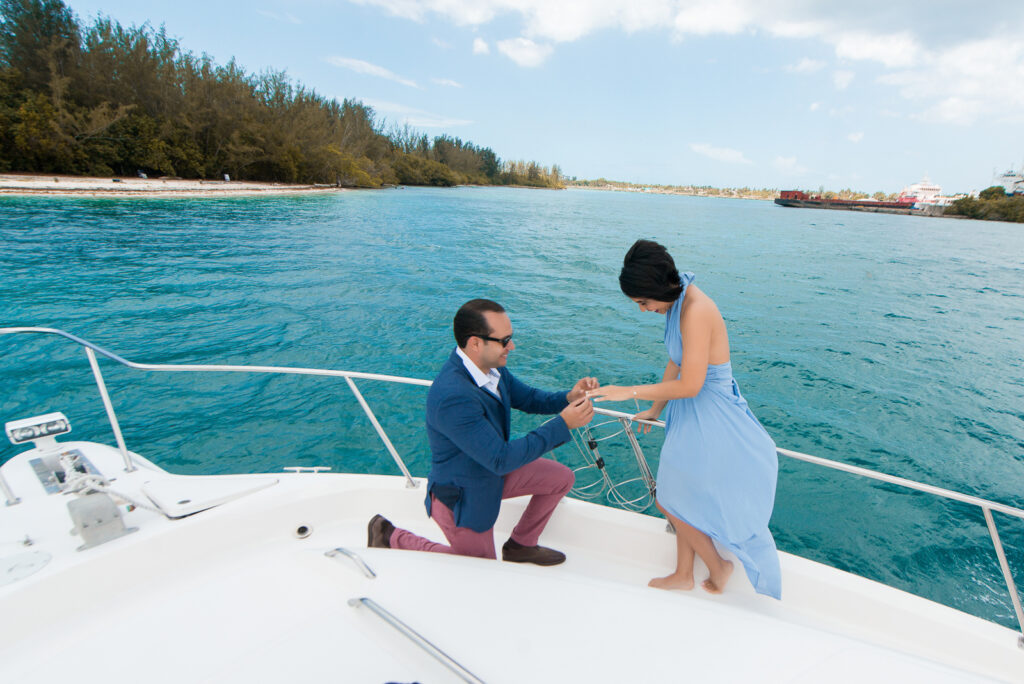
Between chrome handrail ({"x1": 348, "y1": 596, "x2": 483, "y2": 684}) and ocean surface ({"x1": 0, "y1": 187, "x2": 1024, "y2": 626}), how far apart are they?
3120 millimetres

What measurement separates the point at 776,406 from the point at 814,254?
19442mm

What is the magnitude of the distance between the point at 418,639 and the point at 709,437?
116cm

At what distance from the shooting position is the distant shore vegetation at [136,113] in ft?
93.9

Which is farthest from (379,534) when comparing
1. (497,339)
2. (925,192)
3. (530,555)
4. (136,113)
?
(925,192)

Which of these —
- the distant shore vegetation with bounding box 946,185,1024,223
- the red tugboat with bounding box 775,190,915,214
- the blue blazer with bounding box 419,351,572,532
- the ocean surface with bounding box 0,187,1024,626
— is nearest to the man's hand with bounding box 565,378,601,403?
the blue blazer with bounding box 419,351,572,532

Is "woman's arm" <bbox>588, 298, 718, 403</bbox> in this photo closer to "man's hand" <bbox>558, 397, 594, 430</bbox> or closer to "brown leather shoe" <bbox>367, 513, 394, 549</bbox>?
"man's hand" <bbox>558, 397, 594, 430</bbox>

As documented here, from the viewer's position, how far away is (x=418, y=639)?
123cm

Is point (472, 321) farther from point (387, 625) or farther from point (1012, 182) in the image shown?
point (1012, 182)

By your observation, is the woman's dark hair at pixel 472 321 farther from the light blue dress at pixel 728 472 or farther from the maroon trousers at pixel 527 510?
the light blue dress at pixel 728 472

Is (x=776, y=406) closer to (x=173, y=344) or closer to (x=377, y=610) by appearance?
(x=377, y=610)

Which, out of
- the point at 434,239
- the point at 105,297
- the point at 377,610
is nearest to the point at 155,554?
the point at 377,610

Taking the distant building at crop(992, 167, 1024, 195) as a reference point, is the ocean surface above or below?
below

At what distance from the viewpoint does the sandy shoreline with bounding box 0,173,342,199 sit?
77.0 feet

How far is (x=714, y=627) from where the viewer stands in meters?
1.35
